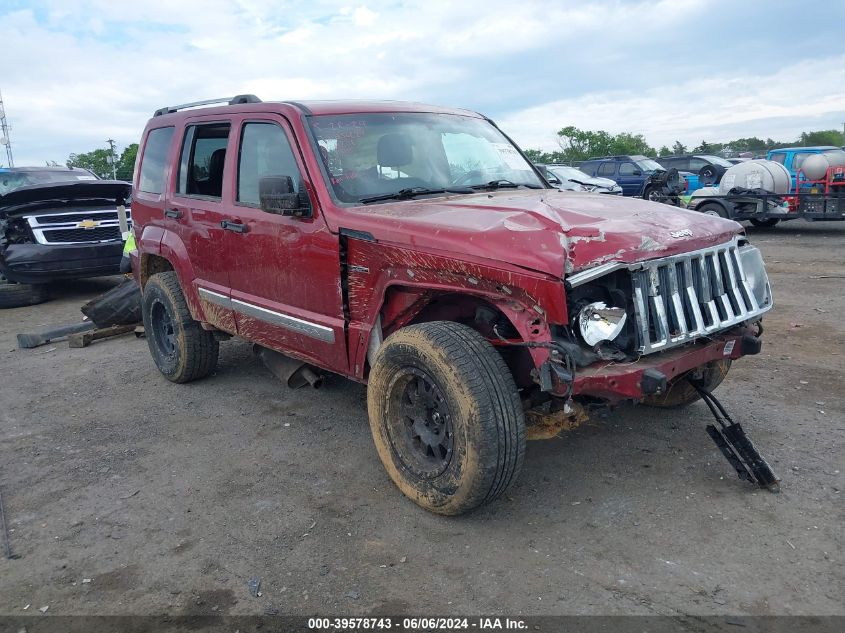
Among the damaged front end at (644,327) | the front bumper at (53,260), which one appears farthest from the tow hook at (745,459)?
the front bumper at (53,260)

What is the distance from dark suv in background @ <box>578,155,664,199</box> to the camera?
830 inches

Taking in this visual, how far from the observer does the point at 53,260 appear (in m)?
9.39

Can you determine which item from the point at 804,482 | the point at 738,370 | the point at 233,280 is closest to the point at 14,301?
the point at 233,280

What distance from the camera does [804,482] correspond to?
12.0ft

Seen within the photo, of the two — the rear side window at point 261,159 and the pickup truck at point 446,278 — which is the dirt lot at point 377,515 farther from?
the rear side window at point 261,159

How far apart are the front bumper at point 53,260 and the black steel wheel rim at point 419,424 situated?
751cm

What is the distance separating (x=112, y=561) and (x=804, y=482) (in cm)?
348

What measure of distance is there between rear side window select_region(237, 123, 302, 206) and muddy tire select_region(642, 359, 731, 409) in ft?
8.66

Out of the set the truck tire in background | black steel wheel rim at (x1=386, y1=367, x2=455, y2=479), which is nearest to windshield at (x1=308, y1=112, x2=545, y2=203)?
black steel wheel rim at (x1=386, y1=367, x2=455, y2=479)

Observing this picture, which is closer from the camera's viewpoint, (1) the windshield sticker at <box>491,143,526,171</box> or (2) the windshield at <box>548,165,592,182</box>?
(1) the windshield sticker at <box>491,143,526,171</box>

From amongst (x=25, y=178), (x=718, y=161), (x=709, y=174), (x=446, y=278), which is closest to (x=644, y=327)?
(x=446, y=278)

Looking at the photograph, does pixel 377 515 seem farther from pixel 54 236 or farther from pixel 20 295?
pixel 20 295

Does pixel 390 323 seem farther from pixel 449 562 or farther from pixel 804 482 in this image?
pixel 804 482

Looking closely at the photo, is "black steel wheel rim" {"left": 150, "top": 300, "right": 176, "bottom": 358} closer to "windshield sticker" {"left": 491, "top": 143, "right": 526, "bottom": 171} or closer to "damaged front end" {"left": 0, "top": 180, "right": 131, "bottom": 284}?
"windshield sticker" {"left": 491, "top": 143, "right": 526, "bottom": 171}
